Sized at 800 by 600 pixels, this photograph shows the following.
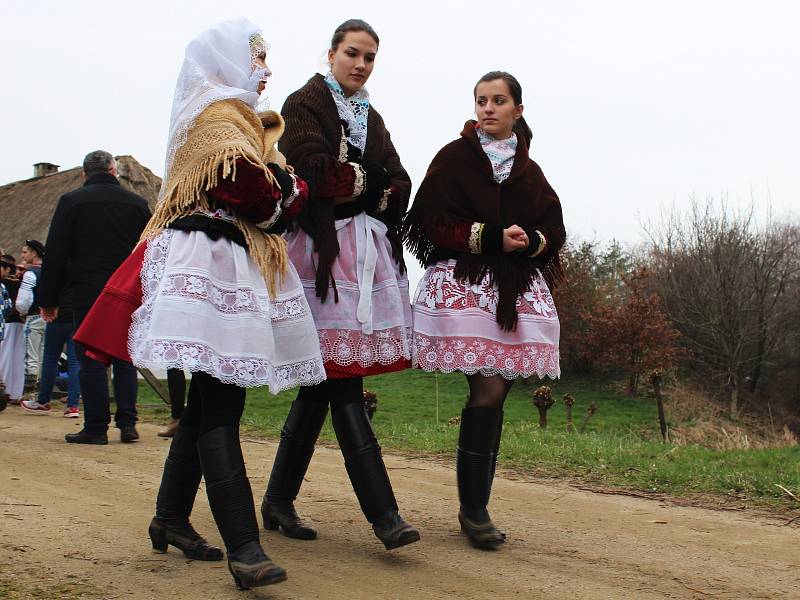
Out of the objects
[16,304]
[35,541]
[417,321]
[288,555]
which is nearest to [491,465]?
[417,321]

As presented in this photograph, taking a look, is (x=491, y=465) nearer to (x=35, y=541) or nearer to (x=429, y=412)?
(x=35, y=541)

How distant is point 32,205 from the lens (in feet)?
70.9

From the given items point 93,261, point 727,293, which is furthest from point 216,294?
point 727,293

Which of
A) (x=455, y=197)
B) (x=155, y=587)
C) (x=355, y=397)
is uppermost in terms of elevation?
(x=455, y=197)

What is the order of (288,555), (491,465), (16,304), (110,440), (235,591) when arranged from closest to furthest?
(235,591), (288,555), (491,465), (110,440), (16,304)

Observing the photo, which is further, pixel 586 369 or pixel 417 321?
pixel 586 369

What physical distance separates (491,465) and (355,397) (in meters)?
0.75

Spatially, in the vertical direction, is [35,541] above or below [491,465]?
below

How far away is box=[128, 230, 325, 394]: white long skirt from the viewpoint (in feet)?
11.0

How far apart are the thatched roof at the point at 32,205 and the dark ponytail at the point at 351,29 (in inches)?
556

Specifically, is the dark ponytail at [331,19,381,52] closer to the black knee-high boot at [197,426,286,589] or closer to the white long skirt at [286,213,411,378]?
the white long skirt at [286,213,411,378]

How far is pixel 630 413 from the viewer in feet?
92.8

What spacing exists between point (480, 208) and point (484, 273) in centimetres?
32

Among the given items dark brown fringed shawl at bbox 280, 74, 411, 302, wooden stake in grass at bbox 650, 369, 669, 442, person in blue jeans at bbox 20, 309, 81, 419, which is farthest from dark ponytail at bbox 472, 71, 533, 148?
wooden stake in grass at bbox 650, 369, 669, 442
